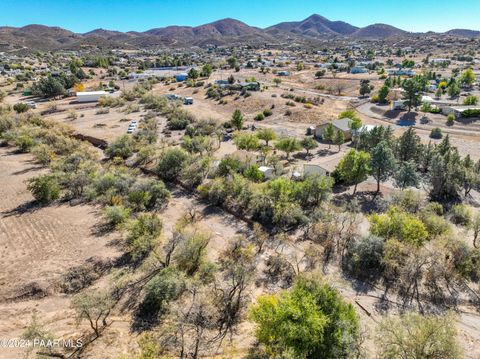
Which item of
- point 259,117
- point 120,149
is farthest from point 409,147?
point 120,149

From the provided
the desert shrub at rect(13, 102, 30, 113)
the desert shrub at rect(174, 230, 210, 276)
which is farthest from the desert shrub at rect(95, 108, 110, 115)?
the desert shrub at rect(174, 230, 210, 276)

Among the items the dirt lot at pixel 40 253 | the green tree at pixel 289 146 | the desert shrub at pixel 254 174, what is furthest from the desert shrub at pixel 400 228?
the dirt lot at pixel 40 253

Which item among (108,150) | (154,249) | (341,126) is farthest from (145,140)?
(341,126)

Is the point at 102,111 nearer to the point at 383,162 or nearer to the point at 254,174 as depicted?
the point at 254,174

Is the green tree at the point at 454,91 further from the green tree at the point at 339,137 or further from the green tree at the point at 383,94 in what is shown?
the green tree at the point at 339,137

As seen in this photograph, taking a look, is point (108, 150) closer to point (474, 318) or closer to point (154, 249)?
point (154, 249)

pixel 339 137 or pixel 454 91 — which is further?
pixel 454 91

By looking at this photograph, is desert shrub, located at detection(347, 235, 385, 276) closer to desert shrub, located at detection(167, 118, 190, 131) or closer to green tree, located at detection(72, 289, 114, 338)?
green tree, located at detection(72, 289, 114, 338)
